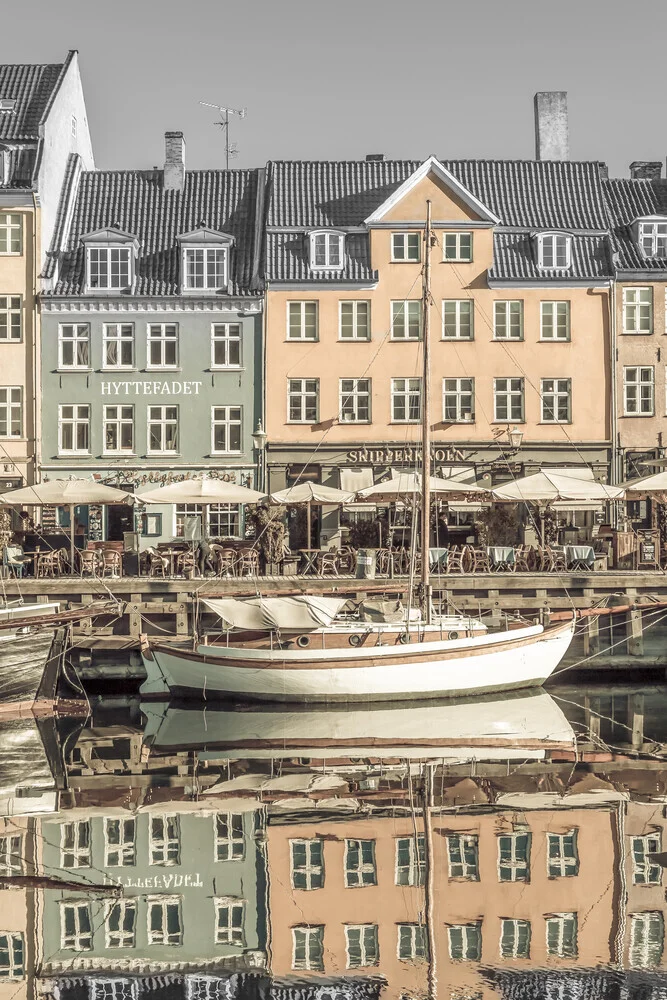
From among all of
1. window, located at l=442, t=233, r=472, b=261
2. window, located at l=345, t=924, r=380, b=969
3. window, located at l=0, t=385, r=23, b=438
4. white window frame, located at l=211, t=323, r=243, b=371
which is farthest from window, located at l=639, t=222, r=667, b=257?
window, located at l=345, t=924, r=380, b=969

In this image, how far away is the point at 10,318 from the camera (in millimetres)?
43312

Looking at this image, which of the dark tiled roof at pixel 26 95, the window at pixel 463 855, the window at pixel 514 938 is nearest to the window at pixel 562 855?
the window at pixel 463 855

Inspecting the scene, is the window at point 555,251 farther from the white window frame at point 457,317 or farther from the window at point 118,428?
the window at point 118,428

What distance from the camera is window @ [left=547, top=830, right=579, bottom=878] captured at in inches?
693

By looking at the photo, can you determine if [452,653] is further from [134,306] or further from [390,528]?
[134,306]

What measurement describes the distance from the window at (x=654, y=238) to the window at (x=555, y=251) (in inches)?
105

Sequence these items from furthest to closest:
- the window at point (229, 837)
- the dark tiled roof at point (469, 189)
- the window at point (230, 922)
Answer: the dark tiled roof at point (469, 189), the window at point (229, 837), the window at point (230, 922)

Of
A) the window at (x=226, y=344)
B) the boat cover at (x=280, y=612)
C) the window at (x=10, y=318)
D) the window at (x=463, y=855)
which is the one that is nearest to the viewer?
the window at (x=463, y=855)

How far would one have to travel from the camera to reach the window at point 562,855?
17.6 metres

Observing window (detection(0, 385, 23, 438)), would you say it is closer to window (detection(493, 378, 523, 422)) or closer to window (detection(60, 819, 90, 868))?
window (detection(493, 378, 523, 422))

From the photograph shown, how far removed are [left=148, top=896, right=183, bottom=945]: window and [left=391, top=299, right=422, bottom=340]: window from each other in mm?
29249

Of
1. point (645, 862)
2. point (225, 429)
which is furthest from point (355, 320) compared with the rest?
point (645, 862)

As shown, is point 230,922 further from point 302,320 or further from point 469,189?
point 469,189

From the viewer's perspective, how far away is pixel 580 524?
42469 mm
